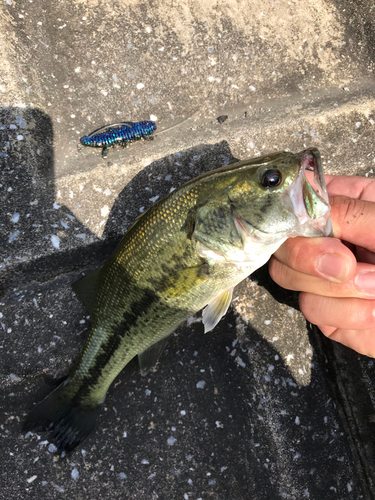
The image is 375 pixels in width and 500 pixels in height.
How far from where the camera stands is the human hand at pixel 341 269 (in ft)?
6.68

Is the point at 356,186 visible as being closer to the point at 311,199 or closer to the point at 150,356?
the point at 311,199

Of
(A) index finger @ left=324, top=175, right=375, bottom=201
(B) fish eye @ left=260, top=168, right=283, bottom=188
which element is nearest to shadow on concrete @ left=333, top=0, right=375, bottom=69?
(A) index finger @ left=324, top=175, right=375, bottom=201

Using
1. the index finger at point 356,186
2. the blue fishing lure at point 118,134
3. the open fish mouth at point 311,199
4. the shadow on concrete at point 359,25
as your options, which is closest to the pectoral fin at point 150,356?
the open fish mouth at point 311,199

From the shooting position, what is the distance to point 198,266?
6.92ft

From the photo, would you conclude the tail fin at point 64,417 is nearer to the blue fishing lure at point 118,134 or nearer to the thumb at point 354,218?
the blue fishing lure at point 118,134

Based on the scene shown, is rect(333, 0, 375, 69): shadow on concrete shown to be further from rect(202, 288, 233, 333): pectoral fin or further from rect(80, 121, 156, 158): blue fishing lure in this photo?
rect(202, 288, 233, 333): pectoral fin

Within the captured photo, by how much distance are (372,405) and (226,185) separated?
2.15m

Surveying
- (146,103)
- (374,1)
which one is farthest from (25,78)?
(374,1)

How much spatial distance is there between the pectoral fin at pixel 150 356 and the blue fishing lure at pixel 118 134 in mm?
1522

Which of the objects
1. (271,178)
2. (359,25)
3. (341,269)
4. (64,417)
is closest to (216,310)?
(341,269)

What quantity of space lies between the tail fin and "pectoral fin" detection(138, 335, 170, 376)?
41 cm

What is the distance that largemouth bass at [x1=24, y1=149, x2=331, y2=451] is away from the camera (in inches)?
77.5

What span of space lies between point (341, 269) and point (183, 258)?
914 millimetres

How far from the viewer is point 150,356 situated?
2.49 m
